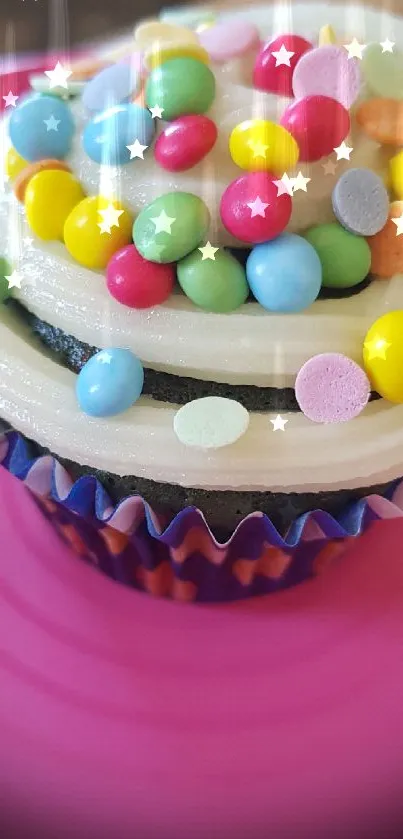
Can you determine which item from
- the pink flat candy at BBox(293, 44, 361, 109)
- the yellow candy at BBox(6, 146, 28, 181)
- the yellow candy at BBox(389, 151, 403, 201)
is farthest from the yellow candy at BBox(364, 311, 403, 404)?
the yellow candy at BBox(6, 146, 28, 181)

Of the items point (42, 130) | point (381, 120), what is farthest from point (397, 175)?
point (42, 130)

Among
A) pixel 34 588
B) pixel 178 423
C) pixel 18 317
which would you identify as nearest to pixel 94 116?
pixel 18 317

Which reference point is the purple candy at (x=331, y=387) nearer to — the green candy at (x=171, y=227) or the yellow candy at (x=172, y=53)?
the green candy at (x=171, y=227)

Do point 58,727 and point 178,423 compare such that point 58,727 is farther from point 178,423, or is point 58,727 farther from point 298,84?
point 298,84

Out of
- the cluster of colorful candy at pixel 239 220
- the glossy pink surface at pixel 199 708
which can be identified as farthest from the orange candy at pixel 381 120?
the glossy pink surface at pixel 199 708
